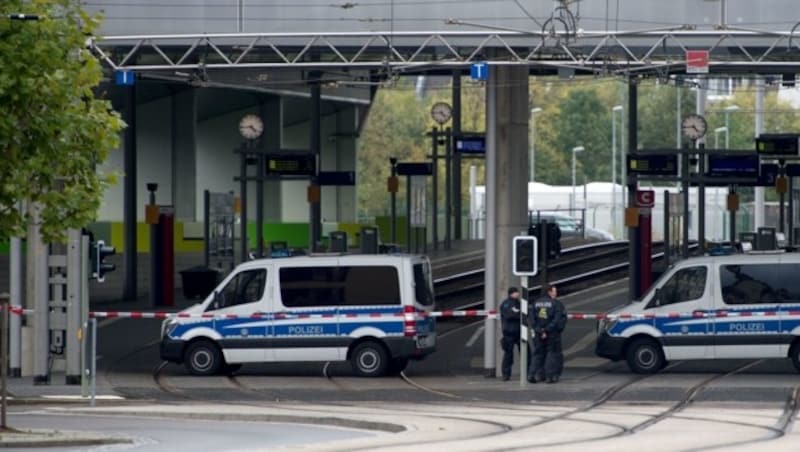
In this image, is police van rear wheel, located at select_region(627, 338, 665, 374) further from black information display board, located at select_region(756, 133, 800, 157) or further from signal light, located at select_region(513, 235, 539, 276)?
black information display board, located at select_region(756, 133, 800, 157)

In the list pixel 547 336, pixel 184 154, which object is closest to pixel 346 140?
→ pixel 184 154

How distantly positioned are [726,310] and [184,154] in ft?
123

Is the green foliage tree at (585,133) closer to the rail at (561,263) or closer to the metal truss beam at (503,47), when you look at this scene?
the rail at (561,263)

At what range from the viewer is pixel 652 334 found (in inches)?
1162

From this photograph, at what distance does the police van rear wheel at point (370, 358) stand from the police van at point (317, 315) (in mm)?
17

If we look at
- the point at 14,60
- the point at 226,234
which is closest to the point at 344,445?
the point at 14,60

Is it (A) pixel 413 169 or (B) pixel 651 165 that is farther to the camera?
(A) pixel 413 169

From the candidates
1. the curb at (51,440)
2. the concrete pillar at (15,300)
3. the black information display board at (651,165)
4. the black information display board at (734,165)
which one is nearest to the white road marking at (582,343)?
the black information display board at (651,165)

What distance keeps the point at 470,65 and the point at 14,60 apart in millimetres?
10686

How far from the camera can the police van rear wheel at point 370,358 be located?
29516mm

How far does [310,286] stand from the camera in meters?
29.5

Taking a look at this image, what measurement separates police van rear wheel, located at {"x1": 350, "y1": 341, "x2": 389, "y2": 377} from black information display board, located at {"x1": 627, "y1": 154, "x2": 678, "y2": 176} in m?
14.1

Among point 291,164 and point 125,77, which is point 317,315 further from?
point 291,164

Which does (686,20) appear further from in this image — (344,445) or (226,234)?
(226,234)
